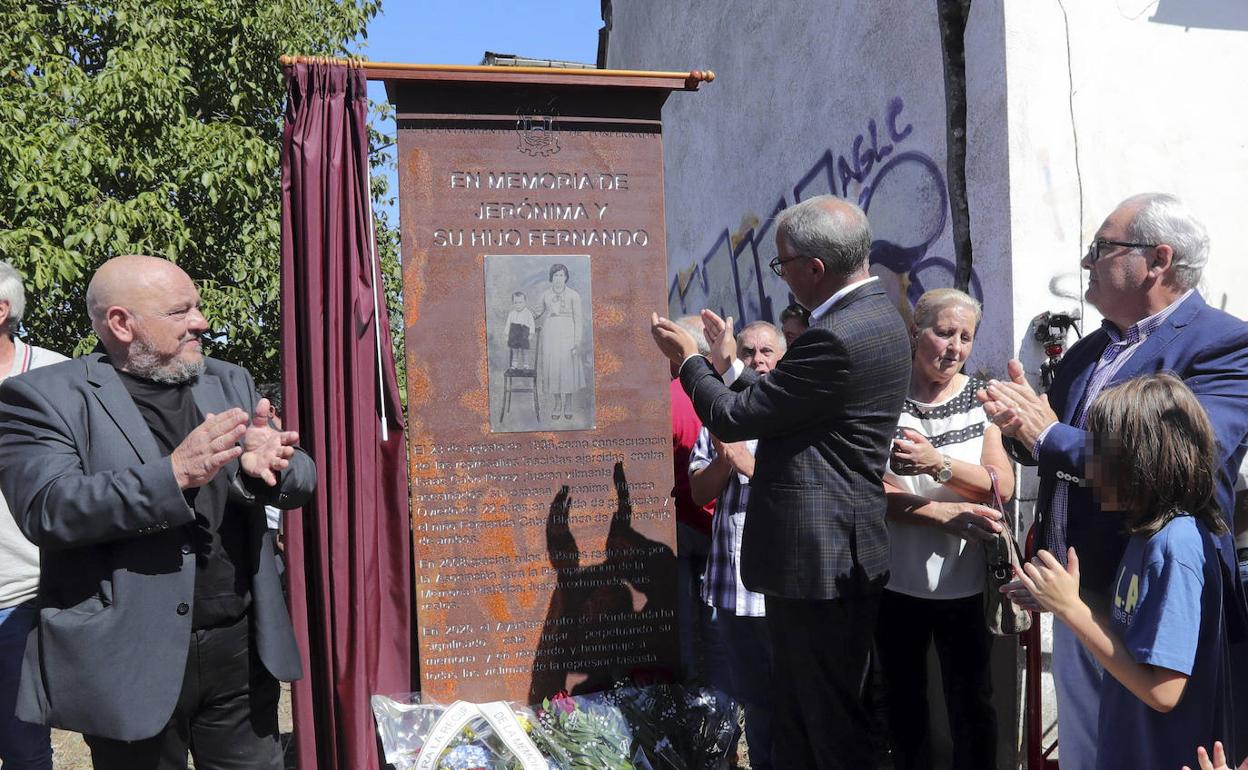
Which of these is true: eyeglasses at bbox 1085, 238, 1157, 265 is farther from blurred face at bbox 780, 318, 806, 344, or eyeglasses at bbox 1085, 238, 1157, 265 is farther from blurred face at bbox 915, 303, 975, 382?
blurred face at bbox 780, 318, 806, 344

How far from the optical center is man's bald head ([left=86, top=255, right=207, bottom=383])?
2311 millimetres

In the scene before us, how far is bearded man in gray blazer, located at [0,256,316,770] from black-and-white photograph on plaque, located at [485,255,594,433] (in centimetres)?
83

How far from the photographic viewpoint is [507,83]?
3.14 metres

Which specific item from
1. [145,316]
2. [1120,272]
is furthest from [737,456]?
[145,316]

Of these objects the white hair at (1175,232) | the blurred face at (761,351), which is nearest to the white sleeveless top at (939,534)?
the blurred face at (761,351)

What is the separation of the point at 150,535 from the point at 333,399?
825 mm

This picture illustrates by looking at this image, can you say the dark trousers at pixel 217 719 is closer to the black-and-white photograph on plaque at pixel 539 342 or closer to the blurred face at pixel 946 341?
the black-and-white photograph on plaque at pixel 539 342

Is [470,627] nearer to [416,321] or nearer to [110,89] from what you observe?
[416,321]

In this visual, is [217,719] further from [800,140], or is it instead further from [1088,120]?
[800,140]

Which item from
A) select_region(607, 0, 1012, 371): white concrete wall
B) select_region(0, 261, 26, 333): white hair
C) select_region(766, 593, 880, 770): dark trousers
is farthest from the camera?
select_region(607, 0, 1012, 371): white concrete wall

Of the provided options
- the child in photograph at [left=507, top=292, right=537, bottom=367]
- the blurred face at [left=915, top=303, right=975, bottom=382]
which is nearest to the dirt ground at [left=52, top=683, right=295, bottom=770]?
the child in photograph at [left=507, top=292, right=537, bottom=367]

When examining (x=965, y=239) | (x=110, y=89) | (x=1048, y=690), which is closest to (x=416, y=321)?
(x=965, y=239)

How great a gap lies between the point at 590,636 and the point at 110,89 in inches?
194

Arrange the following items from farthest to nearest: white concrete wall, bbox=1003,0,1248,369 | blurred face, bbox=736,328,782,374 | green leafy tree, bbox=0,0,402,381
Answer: green leafy tree, bbox=0,0,402,381, white concrete wall, bbox=1003,0,1248,369, blurred face, bbox=736,328,782,374
